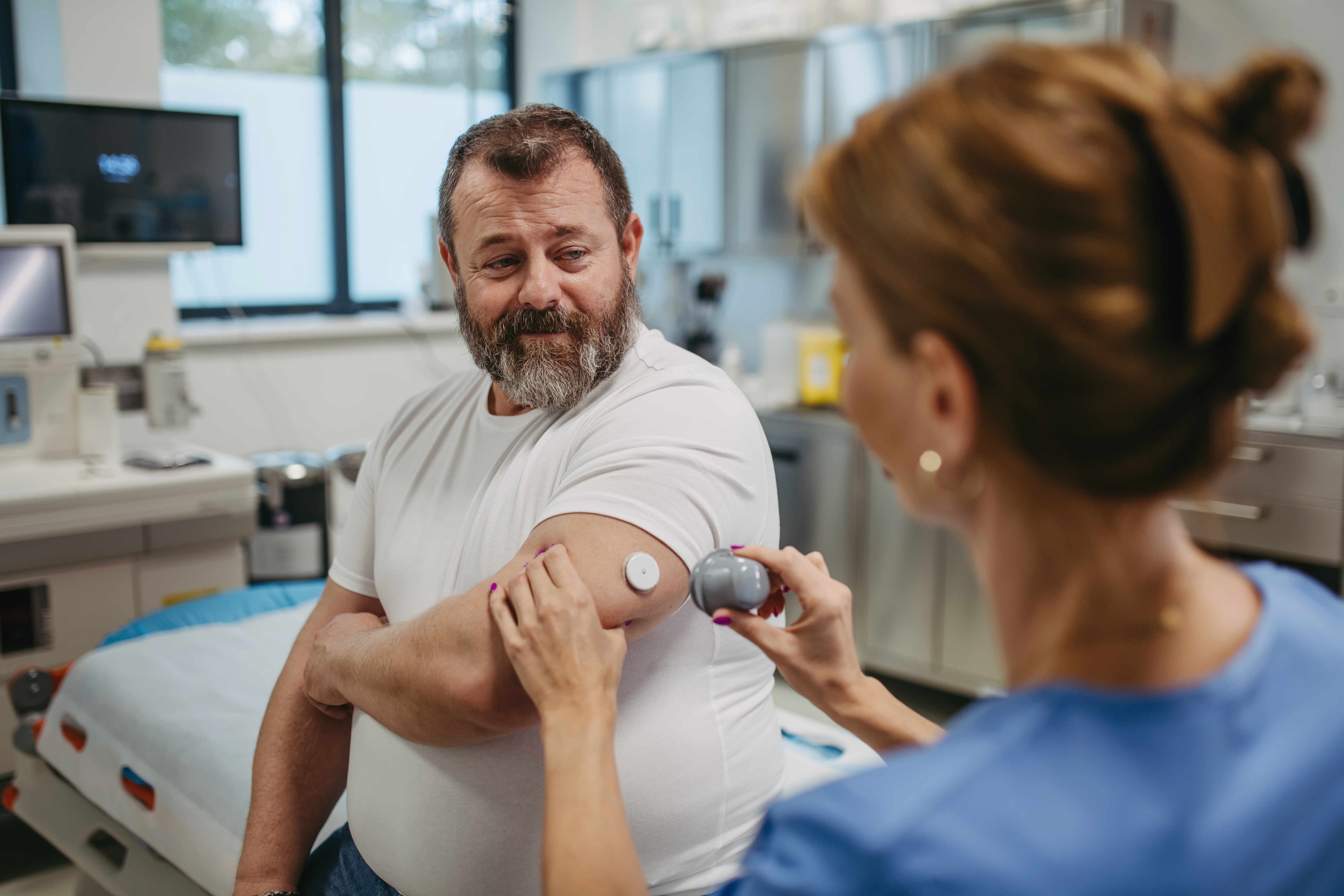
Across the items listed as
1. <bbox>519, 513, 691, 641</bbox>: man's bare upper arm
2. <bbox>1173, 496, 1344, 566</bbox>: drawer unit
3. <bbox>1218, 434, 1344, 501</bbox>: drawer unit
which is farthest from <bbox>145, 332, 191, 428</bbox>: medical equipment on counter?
<bbox>1218, 434, 1344, 501</bbox>: drawer unit

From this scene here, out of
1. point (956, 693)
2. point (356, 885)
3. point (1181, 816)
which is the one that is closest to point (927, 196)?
point (1181, 816)

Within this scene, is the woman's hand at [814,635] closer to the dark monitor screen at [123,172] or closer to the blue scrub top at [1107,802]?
the blue scrub top at [1107,802]

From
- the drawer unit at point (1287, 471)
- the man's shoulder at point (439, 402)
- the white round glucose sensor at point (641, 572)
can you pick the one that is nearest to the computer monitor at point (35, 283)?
the man's shoulder at point (439, 402)

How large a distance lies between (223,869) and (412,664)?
0.69m

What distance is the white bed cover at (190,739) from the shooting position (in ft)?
5.35

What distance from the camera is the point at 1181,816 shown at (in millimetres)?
582

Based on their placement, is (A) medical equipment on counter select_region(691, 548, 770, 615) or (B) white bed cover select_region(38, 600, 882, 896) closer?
(A) medical equipment on counter select_region(691, 548, 770, 615)

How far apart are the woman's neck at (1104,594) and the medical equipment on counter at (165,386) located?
2.77 metres

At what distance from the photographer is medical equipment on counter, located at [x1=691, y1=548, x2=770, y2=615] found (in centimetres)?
101

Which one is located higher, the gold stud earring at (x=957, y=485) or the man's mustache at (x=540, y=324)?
the man's mustache at (x=540, y=324)

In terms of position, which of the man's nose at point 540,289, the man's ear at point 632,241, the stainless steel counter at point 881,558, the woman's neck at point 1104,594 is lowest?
the stainless steel counter at point 881,558

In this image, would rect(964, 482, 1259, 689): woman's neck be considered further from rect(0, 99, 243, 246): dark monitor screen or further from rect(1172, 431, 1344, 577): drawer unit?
rect(0, 99, 243, 246): dark monitor screen

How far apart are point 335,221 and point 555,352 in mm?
3207

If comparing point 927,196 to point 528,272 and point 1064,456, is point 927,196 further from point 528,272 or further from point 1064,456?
point 528,272
